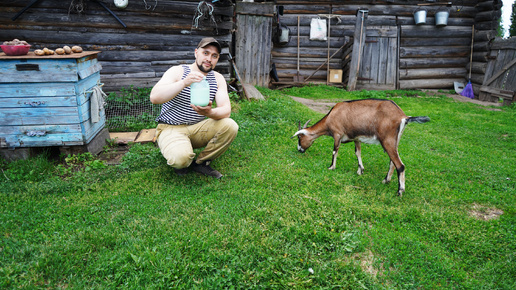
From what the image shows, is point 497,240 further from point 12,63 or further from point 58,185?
point 12,63

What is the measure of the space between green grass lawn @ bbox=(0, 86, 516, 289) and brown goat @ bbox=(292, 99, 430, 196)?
1.26 feet

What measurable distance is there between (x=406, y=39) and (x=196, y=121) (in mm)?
12459

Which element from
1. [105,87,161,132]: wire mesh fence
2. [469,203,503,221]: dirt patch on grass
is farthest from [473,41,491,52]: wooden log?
[105,87,161,132]: wire mesh fence

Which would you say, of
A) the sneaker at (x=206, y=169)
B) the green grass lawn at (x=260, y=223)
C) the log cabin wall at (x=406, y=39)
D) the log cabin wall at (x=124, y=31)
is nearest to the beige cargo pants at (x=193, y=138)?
the sneaker at (x=206, y=169)

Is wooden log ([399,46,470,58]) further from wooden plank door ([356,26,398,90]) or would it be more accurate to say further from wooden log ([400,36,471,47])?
wooden plank door ([356,26,398,90])

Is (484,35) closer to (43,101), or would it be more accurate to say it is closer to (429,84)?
(429,84)

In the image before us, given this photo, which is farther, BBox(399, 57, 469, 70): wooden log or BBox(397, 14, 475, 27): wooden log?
BBox(399, 57, 469, 70): wooden log

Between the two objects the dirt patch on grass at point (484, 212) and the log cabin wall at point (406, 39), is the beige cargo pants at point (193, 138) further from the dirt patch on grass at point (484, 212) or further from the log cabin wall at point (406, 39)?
the log cabin wall at point (406, 39)

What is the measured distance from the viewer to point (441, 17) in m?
13.2

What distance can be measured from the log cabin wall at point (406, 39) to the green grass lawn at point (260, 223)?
876cm

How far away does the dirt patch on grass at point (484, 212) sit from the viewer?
13.5 feet

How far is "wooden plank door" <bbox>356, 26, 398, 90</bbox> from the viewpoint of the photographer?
13.7 meters

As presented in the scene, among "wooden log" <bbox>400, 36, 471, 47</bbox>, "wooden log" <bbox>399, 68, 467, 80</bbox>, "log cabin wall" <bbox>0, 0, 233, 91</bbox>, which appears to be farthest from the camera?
"wooden log" <bbox>399, 68, 467, 80</bbox>

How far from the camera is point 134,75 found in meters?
8.98
